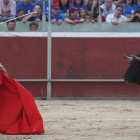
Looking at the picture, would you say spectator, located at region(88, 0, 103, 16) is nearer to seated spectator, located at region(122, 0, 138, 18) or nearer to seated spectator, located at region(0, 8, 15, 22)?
seated spectator, located at region(122, 0, 138, 18)

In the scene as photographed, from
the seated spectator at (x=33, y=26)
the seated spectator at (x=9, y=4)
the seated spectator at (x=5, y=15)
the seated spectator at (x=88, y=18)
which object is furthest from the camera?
the seated spectator at (x=33, y=26)

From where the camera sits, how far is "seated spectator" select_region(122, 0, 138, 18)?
358 inches

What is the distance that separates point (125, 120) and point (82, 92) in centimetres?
313

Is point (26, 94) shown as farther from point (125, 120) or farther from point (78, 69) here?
point (78, 69)

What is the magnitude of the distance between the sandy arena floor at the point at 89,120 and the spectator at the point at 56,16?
1706 mm

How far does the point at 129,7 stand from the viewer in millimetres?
9125

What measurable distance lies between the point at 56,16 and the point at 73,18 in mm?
386

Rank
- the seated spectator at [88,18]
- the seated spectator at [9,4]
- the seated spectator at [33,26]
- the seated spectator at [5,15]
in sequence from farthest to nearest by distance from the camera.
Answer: the seated spectator at [33,26]
the seated spectator at [88,18]
the seated spectator at [9,4]
the seated spectator at [5,15]

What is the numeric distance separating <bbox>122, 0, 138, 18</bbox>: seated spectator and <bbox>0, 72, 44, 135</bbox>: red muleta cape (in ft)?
16.1

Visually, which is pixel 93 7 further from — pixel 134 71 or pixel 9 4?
pixel 134 71

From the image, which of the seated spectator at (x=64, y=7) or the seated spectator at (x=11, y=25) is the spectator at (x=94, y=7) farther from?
the seated spectator at (x=11, y=25)

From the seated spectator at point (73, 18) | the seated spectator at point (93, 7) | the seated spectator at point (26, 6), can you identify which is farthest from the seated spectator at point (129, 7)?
the seated spectator at point (26, 6)

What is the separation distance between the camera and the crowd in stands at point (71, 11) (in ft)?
28.8

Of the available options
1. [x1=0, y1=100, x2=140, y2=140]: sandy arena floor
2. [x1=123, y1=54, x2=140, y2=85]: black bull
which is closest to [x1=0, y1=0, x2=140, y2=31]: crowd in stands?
[x1=0, y1=100, x2=140, y2=140]: sandy arena floor
